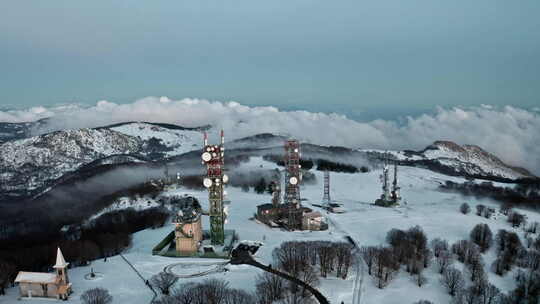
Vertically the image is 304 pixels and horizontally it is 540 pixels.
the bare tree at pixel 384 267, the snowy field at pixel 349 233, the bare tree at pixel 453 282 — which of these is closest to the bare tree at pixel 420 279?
the snowy field at pixel 349 233

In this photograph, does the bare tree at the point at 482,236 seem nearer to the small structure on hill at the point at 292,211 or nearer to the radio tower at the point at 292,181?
the small structure on hill at the point at 292,211

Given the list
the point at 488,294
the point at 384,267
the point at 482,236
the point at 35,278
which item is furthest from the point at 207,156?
the point at 482,236

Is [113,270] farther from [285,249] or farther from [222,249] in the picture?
[285,249]

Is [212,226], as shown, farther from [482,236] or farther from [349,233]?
[482,236]

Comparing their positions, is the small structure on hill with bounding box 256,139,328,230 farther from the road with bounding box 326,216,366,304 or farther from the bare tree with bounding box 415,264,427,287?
the bare tree with bounding box 415,264,427,287

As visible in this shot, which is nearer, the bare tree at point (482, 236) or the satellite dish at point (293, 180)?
the bare tree at point (482, 236)

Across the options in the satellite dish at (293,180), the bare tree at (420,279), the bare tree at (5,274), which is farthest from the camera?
the satellite dish at (293,180)

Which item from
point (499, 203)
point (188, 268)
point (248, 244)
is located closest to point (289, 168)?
point (248, 244)
